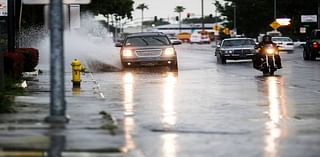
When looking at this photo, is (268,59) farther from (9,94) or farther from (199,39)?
(199,39)

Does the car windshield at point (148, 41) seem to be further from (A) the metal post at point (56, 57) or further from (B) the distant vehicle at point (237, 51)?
(A) the metal post at point (56, 57)

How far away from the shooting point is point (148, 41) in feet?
109

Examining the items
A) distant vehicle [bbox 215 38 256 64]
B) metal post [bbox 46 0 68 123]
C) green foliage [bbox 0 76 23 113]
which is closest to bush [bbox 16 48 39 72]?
green foliage [bbox 0 76 23 113]

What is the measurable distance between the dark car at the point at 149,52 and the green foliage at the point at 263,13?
55.8 metres

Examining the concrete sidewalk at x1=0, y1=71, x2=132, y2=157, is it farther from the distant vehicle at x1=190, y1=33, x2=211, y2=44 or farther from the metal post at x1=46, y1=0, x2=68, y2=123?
the distant vehicle at x1=190, y1=33, x2=211, y2=44

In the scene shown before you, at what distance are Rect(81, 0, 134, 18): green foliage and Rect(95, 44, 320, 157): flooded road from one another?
85.5 feet

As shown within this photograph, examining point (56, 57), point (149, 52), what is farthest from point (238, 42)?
point (56, 57)

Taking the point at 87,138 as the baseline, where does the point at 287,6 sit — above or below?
above

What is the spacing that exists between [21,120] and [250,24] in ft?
304

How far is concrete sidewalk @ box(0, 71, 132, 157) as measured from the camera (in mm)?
10141

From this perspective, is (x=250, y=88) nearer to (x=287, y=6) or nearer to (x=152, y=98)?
(x=152, y=98)

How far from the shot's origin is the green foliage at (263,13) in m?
90.5

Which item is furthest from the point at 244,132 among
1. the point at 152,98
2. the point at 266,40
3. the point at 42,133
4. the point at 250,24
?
the point at 250,24

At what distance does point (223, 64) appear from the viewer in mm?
39750
